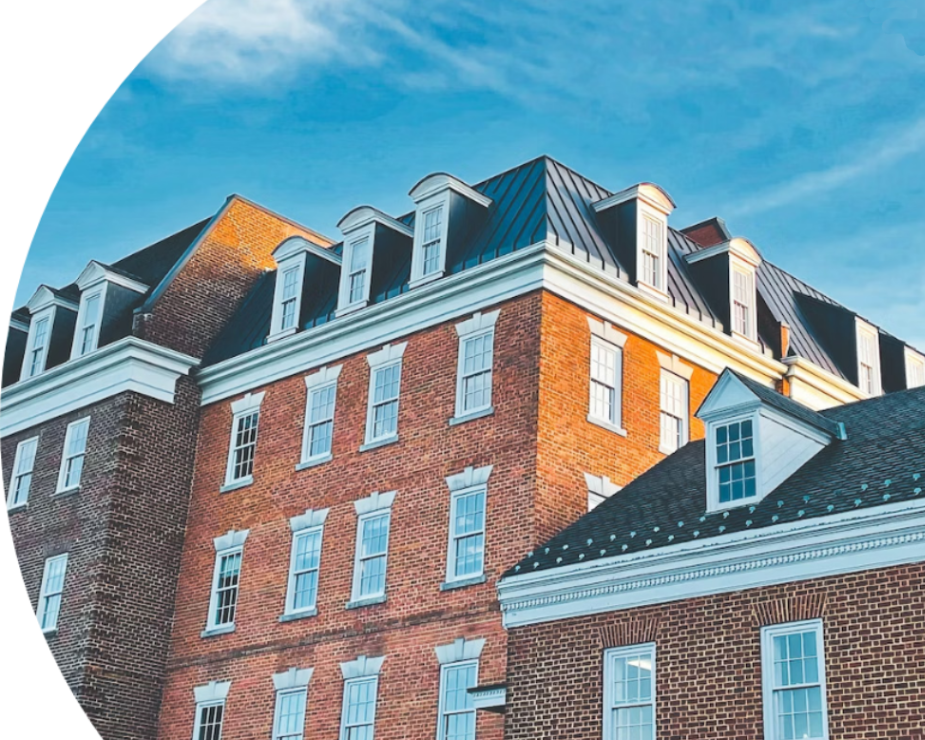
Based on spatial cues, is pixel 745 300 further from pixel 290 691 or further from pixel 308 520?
pixel 290 691

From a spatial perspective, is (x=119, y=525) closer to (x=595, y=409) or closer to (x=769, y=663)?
(x=595, y=409)

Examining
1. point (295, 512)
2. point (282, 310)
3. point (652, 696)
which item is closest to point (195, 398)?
point (282, 310)

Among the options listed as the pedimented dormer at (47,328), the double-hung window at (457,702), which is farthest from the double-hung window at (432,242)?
the pedimented dormer at (47,328)

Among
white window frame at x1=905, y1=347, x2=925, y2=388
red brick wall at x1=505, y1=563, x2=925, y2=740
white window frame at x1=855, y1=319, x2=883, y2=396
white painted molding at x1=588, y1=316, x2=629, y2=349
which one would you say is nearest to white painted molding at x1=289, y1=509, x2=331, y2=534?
white painted molding at x1=588, y1=316, x2=629, y2=349

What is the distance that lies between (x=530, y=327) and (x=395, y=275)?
5.25 meters

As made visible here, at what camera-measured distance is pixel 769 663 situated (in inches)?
691

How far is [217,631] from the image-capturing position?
3069cm

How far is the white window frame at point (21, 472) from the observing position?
3525cm

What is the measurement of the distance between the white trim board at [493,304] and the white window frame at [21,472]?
6.26m

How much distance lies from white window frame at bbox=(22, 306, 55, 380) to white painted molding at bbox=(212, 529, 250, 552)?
8550 mm

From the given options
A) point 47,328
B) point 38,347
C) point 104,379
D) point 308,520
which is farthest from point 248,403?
point 38,347

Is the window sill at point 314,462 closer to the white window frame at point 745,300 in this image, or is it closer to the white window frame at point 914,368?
the white window frame at point 745,300

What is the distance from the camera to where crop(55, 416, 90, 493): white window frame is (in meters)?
33.3

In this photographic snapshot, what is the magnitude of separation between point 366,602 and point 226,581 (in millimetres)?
5415
